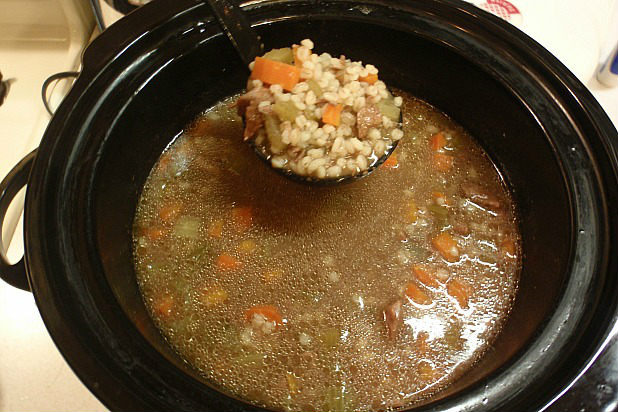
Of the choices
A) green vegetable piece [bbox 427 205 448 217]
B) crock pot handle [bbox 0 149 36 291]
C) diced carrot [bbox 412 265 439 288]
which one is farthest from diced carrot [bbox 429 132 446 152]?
crock pot handle [bbox 0 149 36 291]

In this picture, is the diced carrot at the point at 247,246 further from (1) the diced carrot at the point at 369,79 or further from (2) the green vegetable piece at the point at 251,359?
(1) the diced carrot at the point at 369,79

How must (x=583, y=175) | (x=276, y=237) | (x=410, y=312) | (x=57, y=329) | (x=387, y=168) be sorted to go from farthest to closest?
(x=387, y=168), (x=276, y=237), (x=410, y=312), (x=583, y=175), (x=57, y=329)

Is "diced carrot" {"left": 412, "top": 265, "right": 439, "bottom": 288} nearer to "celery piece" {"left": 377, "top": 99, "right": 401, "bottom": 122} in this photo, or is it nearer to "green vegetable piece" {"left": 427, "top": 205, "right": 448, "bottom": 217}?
"green vegetable piece" {"left": 427, "top": 205, "right": 448, "bottom": 217}

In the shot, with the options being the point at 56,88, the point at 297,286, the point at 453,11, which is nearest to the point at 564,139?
the point at 453,11

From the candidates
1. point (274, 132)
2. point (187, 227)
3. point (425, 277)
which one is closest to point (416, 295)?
point (425, 277)

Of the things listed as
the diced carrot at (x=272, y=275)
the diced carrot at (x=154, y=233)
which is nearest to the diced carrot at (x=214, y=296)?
the diced carrot at (x=272, y=275)

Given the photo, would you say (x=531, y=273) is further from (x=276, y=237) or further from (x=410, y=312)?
(x=276, y=237)
